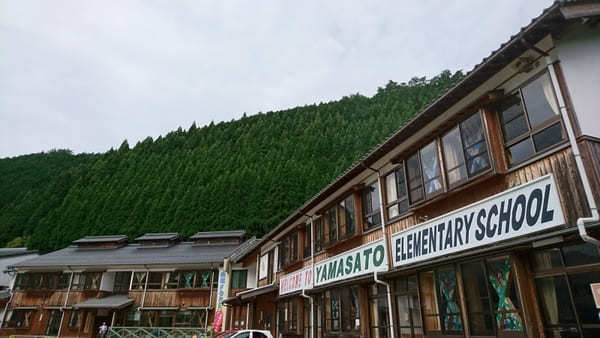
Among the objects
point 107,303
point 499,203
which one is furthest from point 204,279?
point 499,203

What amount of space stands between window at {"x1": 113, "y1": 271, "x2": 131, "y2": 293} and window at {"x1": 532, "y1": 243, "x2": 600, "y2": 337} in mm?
33551

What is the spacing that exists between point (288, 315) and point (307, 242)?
14.9 ft

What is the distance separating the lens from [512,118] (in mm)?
7074

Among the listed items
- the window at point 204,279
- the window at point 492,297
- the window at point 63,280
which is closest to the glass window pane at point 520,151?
the window at point 492,297

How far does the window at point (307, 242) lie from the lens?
16.7 m

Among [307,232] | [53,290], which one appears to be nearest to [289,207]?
[53,290]

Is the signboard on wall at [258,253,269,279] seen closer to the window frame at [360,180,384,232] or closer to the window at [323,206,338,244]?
the window at [323,206,338,244]

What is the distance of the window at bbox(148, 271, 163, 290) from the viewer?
30547 mm

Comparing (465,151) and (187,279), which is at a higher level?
(465,151)

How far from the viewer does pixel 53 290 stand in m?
31.7

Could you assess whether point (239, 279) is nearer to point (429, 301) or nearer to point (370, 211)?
point (370, 211)

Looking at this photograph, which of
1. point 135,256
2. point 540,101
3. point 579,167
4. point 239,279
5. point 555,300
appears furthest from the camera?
point 135,256

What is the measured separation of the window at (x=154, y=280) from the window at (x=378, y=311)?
24875mm

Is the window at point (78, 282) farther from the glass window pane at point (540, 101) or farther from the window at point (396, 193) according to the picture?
the glass window pane at point (540, 101)
